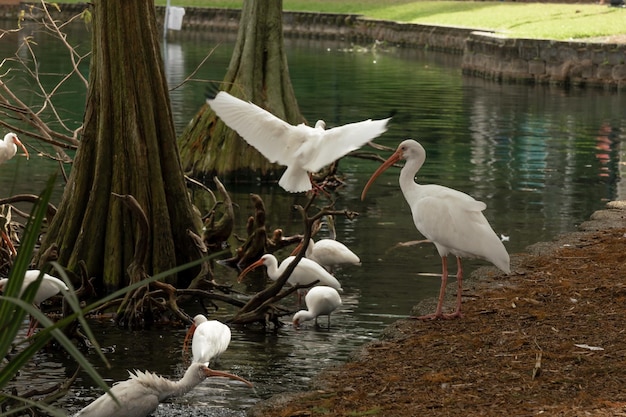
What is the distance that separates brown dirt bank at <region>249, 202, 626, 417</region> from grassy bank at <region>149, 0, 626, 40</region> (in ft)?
82.7

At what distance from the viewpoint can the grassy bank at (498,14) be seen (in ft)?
115

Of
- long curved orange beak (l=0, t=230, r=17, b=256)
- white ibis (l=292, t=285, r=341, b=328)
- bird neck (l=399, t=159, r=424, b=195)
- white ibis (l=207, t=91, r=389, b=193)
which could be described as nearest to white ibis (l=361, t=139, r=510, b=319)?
bird neck (l=399, t=159, r=424, b=195)

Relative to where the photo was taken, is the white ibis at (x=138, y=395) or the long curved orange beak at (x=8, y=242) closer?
the white ibis at (x=138, y=395)

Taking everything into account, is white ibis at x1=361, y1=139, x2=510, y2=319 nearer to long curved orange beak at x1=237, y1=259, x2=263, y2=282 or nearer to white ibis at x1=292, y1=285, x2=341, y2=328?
white ibis at x1=292, y1=285, x2=341, y2=328

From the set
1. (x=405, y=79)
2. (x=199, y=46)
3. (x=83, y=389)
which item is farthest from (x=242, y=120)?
(x=199, y=46)

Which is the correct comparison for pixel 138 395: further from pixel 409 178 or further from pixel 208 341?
pixel 409 178

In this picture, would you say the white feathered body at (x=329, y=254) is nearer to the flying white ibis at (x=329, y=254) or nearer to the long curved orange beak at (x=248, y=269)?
the flying white ibis at (x=329, y=254)

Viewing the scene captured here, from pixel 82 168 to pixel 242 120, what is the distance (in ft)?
4.84

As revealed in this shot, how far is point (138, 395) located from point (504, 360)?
2.28 meters

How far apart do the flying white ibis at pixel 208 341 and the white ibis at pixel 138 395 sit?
270 millimetres

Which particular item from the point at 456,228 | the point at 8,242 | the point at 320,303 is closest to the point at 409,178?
the point at 456,228

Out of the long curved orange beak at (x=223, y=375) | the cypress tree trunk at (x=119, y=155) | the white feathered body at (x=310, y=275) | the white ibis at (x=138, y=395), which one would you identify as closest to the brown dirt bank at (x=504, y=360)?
the long curved orange beak at (x=223, y=375)

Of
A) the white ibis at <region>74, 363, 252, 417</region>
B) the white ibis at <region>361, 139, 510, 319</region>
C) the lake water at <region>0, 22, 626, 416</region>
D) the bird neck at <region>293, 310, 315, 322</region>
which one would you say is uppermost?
the white ibis at <region>361, 139, 510, 319</region>

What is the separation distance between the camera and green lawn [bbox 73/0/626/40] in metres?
35.2
